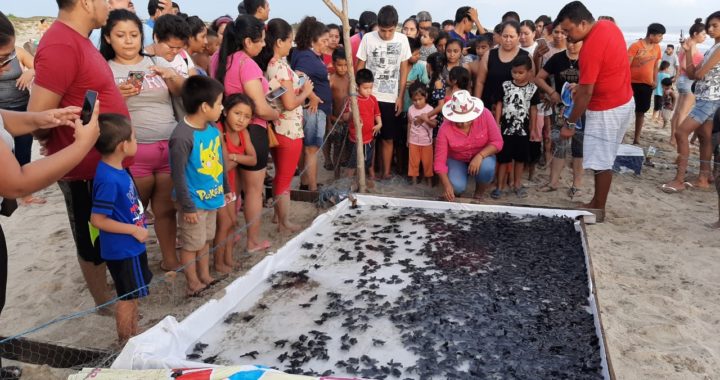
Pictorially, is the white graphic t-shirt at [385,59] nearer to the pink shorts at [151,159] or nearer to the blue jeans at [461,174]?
the blue jeans at [461,174]

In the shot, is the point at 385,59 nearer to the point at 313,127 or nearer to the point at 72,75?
the point at 313,127

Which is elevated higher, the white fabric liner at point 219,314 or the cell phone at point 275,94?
the cell phone at point 275,94

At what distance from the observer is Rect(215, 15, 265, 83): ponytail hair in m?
3.75

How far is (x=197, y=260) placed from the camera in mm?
3613

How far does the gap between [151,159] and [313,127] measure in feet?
6.72

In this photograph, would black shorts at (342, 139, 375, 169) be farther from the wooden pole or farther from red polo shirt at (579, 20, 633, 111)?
red polo shirt at (579, 20, 633, 111)

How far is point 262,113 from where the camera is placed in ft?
12.7

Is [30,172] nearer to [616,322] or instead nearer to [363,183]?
[616,322]

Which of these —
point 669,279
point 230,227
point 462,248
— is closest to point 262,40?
point 230,227

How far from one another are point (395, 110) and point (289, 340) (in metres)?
3.61

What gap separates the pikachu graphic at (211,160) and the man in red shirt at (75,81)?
1.76 ft

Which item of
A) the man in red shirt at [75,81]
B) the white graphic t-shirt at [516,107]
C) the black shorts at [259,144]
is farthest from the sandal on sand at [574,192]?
the man in red shirt at [75,81]

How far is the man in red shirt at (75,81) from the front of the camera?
8.38 feet

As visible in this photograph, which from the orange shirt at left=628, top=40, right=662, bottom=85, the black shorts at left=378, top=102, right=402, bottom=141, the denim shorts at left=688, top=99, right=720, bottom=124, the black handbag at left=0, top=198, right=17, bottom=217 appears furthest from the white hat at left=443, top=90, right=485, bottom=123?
the black handbag at left=0, top=198, right=17, bottom=217
